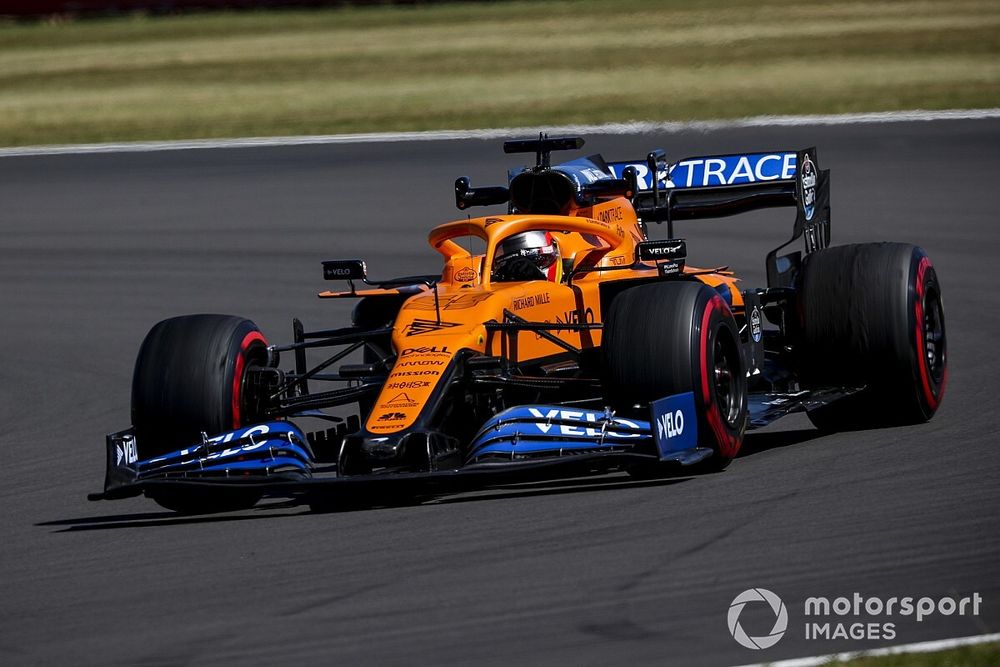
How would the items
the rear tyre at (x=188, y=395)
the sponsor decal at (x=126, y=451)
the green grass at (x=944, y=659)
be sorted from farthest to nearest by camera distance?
the rear tyre at (x=188, y=395)
the sponsor decal at (x=126, y=451)
the green grass at (x=944, y=659)

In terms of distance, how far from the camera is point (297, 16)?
44.0 meters

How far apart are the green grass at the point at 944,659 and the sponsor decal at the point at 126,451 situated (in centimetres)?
413

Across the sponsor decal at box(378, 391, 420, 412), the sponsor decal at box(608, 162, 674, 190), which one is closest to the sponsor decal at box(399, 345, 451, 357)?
the sponsor decal at box(378, 391, 420, 412)

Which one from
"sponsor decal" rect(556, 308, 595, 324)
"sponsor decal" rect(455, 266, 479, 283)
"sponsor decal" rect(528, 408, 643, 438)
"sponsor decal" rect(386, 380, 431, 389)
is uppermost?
"sponsor decal" rect(455, 266, 479, 283)

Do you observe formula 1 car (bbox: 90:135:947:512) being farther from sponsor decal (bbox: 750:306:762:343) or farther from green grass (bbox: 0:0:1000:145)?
green grass (bbox: 0:0:1000:145)

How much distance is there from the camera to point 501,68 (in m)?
32.4

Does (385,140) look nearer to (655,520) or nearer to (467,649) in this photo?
(655,520)

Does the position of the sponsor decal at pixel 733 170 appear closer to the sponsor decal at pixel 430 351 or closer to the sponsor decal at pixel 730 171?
the sponsor decal at pixel 730 171

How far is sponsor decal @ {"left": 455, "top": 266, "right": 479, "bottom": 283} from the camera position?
9.87 metres

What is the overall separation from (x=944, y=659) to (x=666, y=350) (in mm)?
2996

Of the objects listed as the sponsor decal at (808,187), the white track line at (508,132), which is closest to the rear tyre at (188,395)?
the sponsor decal at (808,187)

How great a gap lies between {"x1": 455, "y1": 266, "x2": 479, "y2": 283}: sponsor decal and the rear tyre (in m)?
1.49

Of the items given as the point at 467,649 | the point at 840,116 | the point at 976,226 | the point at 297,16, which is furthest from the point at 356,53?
the point at 467,649

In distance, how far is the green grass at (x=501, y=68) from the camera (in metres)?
26.0
